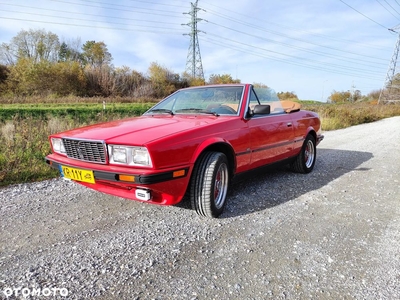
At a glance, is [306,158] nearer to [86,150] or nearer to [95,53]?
[86,150]

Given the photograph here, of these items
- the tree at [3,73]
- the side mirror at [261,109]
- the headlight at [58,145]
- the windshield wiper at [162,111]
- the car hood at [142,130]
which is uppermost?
the tree at [3,73]

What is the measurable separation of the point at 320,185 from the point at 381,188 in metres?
0.83

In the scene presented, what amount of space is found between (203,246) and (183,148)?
2.83 feet

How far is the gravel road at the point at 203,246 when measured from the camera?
1789 millimetres

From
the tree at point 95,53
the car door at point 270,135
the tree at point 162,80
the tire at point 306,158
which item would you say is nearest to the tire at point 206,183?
the car door at point 270,135

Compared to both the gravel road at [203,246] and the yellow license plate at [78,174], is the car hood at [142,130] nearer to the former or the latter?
the yellow license plate at [78,174]

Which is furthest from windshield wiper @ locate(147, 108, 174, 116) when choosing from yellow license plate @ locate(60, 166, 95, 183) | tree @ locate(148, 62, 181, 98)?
tree @ locate(148, 62, 181, 98)

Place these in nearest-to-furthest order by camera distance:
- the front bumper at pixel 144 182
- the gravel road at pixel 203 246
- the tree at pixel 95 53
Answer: the gravel road at pixel 203 246 → the front bumper at pixel 144 182 → the tree at pixel 95 53

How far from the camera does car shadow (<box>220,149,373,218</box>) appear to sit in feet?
10.6

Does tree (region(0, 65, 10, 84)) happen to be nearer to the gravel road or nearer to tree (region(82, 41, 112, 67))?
tree (region(82, 41, 112, 67))

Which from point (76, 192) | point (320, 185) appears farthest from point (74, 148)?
point (320, 185)

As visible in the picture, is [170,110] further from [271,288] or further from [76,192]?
[271,288]

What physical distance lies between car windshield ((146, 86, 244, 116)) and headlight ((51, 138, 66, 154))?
49.4 inches

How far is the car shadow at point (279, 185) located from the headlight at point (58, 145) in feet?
6.07
